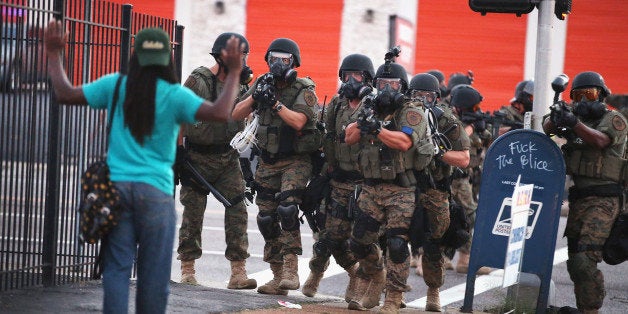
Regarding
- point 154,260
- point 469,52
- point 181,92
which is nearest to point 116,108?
point 181,92

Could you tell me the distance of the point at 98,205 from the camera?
18.8 ft

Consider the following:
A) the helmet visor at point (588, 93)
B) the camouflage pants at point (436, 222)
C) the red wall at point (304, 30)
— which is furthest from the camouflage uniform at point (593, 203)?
the red wall at point (304, 30)

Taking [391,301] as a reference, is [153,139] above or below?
above

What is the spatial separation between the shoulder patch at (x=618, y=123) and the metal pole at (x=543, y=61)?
64 centimetres

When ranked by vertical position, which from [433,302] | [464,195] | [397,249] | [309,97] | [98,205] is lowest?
[433,302]

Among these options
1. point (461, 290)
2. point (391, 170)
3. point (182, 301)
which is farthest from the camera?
point (461, 290)

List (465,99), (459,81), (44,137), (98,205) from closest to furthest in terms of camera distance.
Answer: (98,205) → (44,137) → (465,99) → (459,81)

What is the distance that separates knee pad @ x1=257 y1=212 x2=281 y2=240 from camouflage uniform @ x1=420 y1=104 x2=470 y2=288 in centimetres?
129

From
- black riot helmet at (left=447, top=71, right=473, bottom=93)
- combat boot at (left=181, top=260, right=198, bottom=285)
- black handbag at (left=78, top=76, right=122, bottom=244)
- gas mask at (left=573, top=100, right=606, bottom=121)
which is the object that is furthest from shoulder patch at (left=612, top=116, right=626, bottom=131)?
black riot helmet at (left=447, top=71, right=473, bottom=93)

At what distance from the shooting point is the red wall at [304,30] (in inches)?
976

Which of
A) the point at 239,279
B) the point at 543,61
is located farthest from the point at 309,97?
the point at 543,61

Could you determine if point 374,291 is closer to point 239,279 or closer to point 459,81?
point 239,279

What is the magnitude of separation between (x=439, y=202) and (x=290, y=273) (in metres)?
1.43

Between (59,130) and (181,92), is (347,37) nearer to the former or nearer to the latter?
(59,130)
